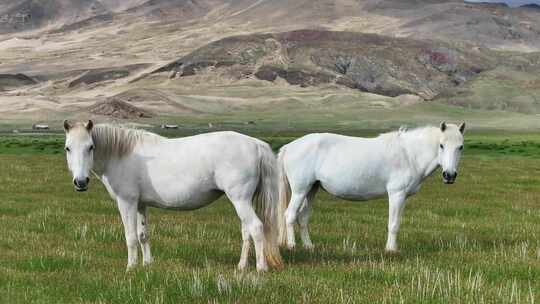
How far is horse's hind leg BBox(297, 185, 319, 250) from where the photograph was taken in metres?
12.7

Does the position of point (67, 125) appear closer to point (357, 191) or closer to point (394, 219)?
point (357, 191)

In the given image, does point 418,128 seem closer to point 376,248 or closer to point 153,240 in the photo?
point 376,248

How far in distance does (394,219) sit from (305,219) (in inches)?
68.3

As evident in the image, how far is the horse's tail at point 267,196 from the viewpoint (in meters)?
10.5

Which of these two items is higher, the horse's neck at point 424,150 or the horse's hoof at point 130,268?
the horse's neck at point 424,150

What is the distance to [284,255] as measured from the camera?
1174 centimetres

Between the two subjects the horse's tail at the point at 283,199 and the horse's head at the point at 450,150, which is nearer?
the horse's head at the point at 450,150

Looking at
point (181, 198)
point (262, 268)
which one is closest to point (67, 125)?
point (181, 198)

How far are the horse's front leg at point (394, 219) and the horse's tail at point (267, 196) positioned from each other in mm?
2616

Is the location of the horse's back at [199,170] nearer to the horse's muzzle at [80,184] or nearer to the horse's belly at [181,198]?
the horse's belly at [181,198]

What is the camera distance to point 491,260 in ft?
35.2

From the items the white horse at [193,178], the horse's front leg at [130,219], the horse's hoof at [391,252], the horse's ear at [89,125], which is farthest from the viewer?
the horse's hoof at [391,252]

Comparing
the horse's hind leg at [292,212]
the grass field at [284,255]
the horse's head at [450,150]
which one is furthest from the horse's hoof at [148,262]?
the horse's head at [450,150]

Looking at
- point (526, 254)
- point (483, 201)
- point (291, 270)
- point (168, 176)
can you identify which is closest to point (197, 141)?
point (168, 176)
